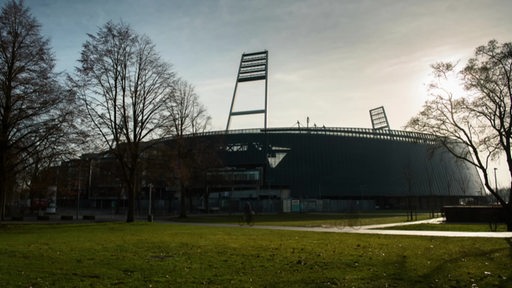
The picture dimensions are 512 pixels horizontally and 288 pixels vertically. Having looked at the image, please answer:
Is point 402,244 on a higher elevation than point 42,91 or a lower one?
lower

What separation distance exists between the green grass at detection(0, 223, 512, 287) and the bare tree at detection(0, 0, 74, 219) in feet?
46.4

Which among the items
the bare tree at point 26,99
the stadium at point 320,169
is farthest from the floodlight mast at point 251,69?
the bare tree at point 26,99

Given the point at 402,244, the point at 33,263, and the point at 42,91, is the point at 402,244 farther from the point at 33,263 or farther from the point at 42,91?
the point at 42,91

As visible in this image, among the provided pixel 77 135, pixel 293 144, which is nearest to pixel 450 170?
pixel 293 144

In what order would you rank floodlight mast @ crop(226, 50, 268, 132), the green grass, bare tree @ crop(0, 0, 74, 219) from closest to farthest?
the green grass < bare tree @ crop(0, 0, 74, 219) < floodlight mast @ crop(226, 50, 268, 132)

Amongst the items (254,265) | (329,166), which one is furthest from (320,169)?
(254,265)

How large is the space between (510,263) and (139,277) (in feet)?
33.0

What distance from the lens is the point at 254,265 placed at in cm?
1170

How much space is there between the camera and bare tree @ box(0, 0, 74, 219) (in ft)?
91.7

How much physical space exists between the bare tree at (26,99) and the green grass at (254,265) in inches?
557

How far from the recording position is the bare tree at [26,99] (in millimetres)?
27938

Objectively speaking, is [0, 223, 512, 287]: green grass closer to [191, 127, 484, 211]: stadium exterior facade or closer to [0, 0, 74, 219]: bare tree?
[0, 0, 74, 219]: bare tree

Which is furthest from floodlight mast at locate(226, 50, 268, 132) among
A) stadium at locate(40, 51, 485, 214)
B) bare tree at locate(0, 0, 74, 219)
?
bare tree at locate(0, 0, 74, 219)

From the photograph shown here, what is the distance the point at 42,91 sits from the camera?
2830 centimetres
